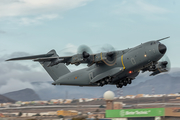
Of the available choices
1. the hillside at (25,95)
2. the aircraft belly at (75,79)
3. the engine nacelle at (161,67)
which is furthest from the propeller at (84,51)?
the hillside at (25,95)

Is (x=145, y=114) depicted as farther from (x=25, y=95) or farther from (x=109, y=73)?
(x=25, y=95)

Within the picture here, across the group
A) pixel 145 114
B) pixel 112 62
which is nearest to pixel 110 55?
pixel 112 62

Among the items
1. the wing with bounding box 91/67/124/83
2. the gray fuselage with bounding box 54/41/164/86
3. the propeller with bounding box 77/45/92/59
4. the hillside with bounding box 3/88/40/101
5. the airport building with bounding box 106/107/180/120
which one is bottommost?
the airport building with bounding box 106/107/180/120

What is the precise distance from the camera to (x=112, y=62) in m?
25.8

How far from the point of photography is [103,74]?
2656 cm

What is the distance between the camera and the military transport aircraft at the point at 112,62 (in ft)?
79.4

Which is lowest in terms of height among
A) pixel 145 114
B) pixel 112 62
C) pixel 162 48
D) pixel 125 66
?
pixel 145 114

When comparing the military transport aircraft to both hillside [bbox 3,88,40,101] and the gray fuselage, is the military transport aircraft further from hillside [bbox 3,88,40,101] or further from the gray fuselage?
hillside [bbox 3,88,40,101]

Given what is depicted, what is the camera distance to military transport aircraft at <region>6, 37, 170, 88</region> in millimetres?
24188

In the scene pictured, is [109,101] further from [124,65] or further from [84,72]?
[124,65]

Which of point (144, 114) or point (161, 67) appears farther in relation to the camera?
point (144, 114)

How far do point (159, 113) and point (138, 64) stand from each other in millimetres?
12963

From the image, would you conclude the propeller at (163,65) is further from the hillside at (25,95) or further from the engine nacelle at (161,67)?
the hillside at (25,95)

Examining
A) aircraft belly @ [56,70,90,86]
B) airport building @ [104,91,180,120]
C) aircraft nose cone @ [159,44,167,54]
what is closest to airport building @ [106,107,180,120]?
airport building @ [104,91,180,120]
